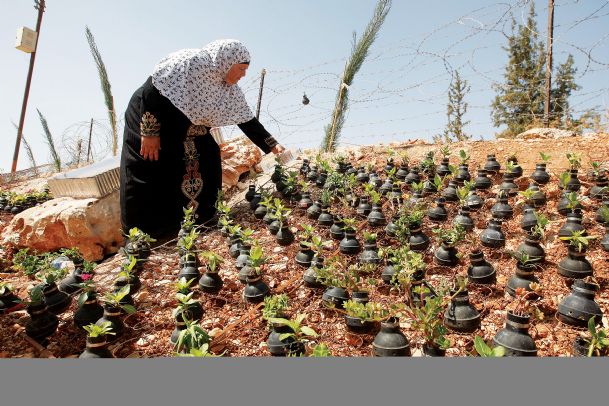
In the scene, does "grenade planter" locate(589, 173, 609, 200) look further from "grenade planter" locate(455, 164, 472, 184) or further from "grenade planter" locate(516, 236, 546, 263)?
"grenade planter" locate(516, 236, 546, 263)

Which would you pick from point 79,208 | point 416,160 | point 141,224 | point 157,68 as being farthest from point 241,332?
point 416,160

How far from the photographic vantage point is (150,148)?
3.64 metres

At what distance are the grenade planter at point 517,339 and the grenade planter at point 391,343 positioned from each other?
1.24ft

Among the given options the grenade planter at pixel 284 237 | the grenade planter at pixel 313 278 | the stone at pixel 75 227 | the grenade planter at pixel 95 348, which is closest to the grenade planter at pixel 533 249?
the grenade planter at pixel 313 278

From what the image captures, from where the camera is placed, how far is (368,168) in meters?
4.95

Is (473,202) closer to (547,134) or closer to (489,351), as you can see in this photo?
(489,351)

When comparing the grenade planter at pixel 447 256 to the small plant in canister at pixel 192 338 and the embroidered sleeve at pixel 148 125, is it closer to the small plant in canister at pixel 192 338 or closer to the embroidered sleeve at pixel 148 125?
the small plant in canister at pixel 192 338

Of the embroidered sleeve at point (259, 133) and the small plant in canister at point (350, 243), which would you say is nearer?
the small plant in canister at point (350, 243)

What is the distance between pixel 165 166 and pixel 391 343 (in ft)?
9.83

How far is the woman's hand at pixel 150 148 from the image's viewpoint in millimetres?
3621

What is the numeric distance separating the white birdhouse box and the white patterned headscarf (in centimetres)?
591

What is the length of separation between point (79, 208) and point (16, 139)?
570cm

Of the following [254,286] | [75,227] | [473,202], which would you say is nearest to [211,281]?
[254,286]

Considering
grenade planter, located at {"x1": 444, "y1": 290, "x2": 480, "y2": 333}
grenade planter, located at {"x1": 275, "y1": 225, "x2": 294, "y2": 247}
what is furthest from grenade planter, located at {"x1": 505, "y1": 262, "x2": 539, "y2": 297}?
grenade planter, located at {"x1": 275, "y1": 225, "x2": 294, "y2": 247}
